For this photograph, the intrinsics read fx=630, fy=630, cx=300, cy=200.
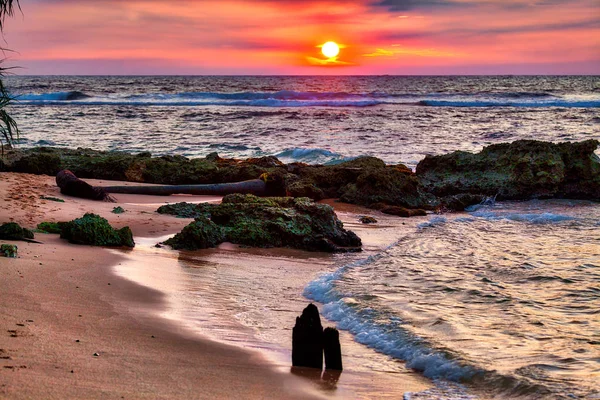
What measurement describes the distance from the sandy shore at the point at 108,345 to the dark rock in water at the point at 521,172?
7400 millimetres

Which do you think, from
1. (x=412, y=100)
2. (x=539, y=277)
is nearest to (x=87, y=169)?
(x=539, y=277)

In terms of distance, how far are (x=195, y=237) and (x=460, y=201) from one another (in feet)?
18.4

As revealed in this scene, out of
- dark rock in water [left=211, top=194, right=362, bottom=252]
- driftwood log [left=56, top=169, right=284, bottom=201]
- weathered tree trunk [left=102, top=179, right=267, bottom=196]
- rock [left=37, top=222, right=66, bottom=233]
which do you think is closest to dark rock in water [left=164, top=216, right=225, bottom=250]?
dark rock in water [left=211, top=194, right=362, bottom=252]

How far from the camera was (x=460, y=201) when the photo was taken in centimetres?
1116

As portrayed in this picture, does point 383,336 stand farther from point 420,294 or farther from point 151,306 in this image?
point 151,306

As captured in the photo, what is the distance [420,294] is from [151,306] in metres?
2.41

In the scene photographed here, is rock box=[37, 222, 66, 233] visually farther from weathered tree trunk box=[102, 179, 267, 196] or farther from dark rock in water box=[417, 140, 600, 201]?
dark rock in water box=[417, 140, 600, 201]

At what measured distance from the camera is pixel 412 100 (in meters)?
50.8

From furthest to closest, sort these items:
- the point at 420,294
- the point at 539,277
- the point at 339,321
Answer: the point at 539,277
the point at 420,294
the point at 339,321

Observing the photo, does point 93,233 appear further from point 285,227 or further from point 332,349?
point 332,349

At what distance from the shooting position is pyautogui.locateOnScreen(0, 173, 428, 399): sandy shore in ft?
10.6

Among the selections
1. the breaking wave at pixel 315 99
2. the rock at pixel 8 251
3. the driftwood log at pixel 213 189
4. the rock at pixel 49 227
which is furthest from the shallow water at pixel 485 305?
the breaking wave at pixel 315 99

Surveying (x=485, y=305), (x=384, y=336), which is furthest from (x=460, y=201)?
(x=384, y=336)

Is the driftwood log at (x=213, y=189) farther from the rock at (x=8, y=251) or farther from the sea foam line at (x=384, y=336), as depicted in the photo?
the sea foam line at (x=384, y=336)
